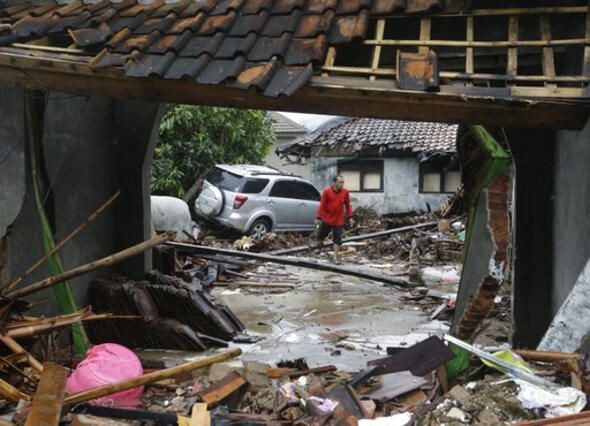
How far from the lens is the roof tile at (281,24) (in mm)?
5105

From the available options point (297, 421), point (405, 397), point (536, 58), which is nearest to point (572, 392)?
point (405, 397)

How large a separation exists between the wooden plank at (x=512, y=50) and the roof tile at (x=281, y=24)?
180cm

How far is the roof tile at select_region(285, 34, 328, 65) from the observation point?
4672 mm

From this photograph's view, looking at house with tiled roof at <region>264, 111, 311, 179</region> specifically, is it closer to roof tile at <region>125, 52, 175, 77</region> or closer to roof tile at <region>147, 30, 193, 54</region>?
roof tile at <region>147, 30, 193, 54</region>

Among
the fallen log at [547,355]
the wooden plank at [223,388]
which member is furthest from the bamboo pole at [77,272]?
the fallen log at [547,355]

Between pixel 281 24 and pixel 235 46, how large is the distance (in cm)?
53

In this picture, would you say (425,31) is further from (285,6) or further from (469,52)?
(285,6)

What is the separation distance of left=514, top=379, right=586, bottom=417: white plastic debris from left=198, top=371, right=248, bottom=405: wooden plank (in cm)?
220

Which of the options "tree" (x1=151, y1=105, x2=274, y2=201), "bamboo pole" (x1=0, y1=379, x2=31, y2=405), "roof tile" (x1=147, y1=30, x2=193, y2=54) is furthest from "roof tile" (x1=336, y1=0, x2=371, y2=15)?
"tree" (x1=151, y1=105, x2=274, y2=201)

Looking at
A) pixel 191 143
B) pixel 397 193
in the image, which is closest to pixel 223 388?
pixel 191 143

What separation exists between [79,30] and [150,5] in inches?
33.5

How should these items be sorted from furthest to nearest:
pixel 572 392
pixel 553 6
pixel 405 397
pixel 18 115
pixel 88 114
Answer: pixel 88 114, pixel 18 115, pixel 553 6, pixel 405 397, pixel 572 392

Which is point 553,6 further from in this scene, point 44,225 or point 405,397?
point 44,225

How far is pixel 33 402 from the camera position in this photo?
12.5 ft
